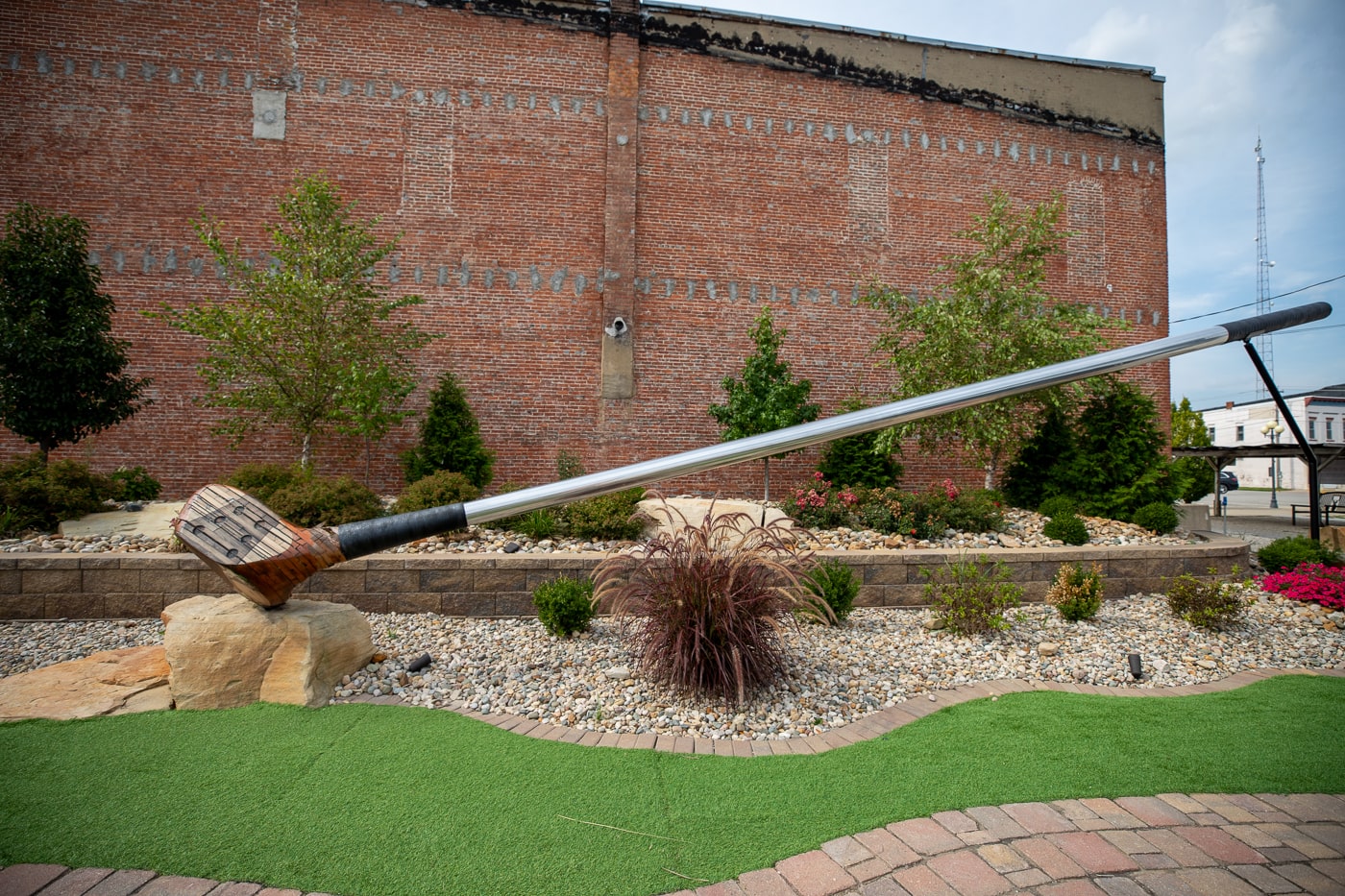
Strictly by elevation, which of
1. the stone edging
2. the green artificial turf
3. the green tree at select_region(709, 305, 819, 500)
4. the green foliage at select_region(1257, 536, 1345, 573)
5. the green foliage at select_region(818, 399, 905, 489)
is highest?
the green tree at select_region(709, 305, 819, 500)

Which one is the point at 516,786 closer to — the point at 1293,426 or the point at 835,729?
the point at 835,729

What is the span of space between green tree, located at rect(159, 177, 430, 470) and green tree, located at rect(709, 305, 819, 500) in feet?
15.9

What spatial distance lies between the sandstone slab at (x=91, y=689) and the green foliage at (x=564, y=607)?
7.22 feet

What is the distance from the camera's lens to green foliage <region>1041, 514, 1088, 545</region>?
22.1ft

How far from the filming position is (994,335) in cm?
855

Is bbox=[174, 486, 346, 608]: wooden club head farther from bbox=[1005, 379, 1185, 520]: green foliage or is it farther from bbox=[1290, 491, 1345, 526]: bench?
bbox=[1290, 491, 1345, 526]: bench

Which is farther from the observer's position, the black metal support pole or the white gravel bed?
the white gravel bed

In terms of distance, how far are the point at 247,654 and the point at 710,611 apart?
2.60 metres

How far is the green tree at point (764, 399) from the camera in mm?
8734

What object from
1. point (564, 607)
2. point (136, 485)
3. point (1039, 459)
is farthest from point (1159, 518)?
point (136, 485)

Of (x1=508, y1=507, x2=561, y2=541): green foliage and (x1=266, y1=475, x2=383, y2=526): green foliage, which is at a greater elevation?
(x1=266, y1=475, x2=383, y2=526): green foliage

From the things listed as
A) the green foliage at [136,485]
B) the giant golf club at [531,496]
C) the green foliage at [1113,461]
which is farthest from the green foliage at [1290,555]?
the green foliage at [136,485]

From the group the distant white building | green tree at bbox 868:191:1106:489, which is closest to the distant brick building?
green tree at bbox 868:191:1106:489

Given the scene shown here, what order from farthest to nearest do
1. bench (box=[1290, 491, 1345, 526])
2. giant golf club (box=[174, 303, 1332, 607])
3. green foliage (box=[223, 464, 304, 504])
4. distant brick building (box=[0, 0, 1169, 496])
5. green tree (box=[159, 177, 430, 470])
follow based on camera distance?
bench (box=[1290, 491, 1345, 526])
distant brick building (box=[0, 0, 1169, 496])
green tree (box=[159, 177, 430, 470])
green foliage (box=[223, 464, 304, 504])
giant golf club (box=[174, 303, 1332, 607])
